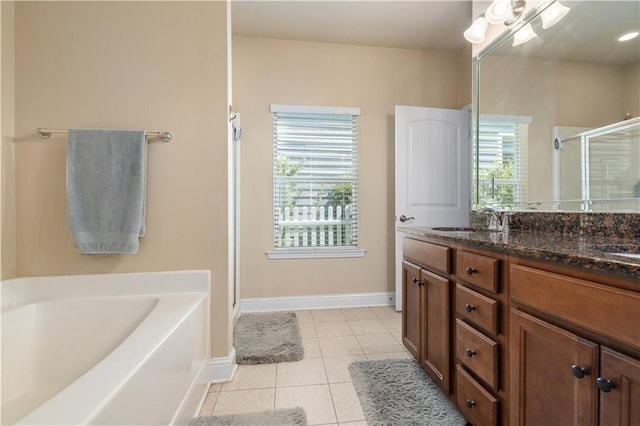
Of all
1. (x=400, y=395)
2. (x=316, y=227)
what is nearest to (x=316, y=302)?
(x=316, y=227)

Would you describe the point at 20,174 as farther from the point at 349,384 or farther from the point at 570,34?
the point at 570,34

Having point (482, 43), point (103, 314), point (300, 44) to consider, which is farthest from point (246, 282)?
point (482, 43)

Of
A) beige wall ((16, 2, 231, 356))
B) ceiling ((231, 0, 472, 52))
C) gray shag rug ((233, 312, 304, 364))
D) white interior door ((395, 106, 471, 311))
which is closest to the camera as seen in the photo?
beige wall ((16, 2, 231, 356))

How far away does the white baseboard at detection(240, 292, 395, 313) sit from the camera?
258cm

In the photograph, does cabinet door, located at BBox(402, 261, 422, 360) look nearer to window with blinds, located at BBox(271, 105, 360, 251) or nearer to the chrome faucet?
the chrome faucet

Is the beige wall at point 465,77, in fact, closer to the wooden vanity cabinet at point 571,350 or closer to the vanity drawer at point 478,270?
the vanity drawer at point 478,270

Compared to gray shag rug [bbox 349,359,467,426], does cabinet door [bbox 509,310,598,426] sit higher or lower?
higher

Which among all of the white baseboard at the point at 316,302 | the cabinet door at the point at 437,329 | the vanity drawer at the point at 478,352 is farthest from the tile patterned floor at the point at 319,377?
the vanity drawer at the point at 478,352

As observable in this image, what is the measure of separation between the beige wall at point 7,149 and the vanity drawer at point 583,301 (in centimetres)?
231

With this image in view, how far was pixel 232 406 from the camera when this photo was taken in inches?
53.2

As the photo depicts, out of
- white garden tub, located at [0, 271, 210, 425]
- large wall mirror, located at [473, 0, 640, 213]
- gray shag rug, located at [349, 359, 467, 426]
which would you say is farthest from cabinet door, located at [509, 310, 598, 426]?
white garden tub, located at [0, 271, 210, 425]

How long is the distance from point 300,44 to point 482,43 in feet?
5.12

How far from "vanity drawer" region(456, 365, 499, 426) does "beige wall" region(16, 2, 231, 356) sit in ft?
3.98

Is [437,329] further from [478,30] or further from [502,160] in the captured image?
[478,30]
